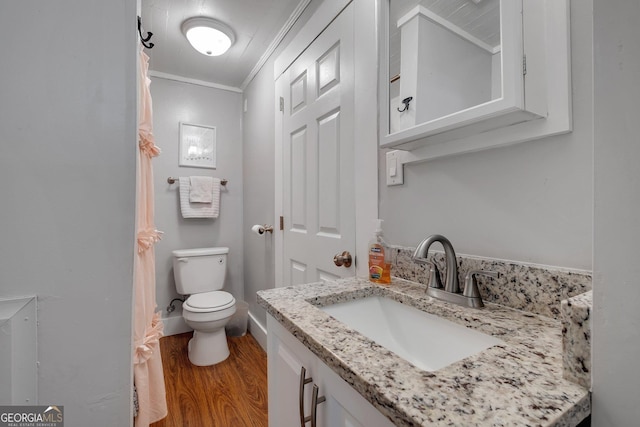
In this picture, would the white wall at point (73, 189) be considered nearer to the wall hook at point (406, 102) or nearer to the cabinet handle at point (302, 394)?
the cabinet handle at point (302, 394)

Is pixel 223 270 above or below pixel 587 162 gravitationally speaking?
below

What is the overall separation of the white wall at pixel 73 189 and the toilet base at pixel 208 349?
1.13 metres

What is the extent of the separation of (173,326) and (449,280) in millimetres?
2522

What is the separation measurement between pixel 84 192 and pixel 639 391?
1203mm

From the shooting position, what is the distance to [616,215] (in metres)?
0.35

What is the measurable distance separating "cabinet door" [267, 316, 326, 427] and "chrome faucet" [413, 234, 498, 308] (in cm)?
37

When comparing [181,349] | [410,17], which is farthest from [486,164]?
[181,349]

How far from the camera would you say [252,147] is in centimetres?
243

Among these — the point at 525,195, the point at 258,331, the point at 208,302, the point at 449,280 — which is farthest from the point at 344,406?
the point at 258,331

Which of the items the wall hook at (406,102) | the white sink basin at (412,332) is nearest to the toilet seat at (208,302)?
the white sink basin at (412,332)

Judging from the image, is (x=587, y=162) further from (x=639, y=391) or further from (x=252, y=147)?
(x=252, y=147)

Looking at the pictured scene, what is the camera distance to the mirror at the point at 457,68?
596 mm

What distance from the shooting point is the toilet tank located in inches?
88.6

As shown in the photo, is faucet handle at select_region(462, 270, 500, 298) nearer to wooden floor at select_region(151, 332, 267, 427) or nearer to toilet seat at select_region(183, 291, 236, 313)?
wooden floor at select_region(151, 332, 267, 427)
